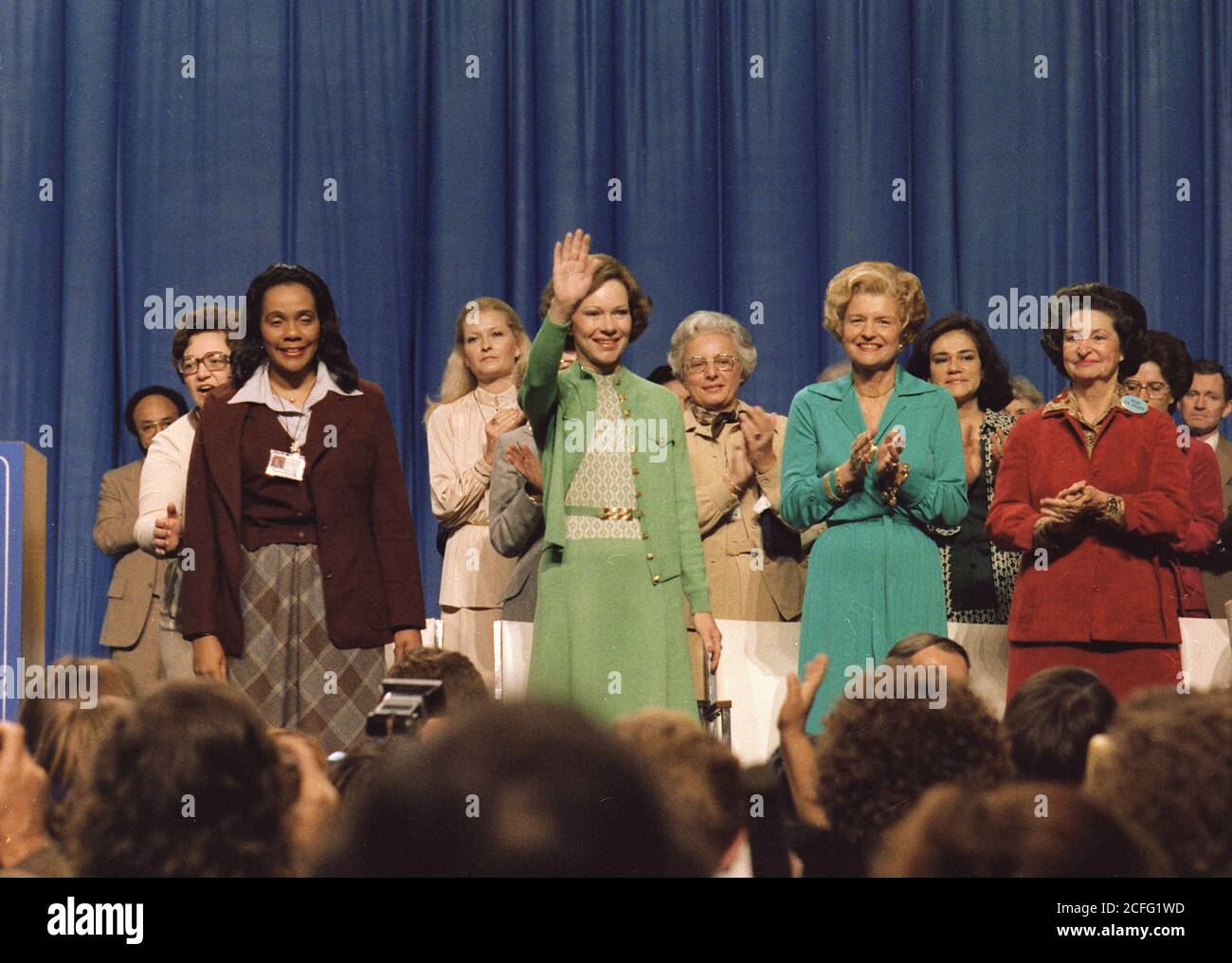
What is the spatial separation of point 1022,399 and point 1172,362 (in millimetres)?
444

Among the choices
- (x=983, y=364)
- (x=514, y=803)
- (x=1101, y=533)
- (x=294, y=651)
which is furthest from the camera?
(x=983, y=364)

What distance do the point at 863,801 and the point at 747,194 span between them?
3904mm

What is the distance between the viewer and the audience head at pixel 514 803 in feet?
4.00

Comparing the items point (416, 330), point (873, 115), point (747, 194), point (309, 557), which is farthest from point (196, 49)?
point (309, 557)

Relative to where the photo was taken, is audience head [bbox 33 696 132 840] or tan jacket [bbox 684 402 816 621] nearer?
audience head [bbox 33 696 132 840]

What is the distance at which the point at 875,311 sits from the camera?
13.7 feet

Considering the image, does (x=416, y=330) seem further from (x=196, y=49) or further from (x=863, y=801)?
(x=863, y=801)

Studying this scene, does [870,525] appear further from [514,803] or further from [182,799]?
[514,803]

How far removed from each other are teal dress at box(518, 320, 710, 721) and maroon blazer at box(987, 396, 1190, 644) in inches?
30.3

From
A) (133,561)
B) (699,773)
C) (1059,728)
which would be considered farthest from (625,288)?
(133,561)

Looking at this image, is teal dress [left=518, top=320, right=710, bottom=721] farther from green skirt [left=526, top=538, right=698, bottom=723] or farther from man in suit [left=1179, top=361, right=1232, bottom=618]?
man in suit [left=1179, top=361, right=1232, bottom=618]

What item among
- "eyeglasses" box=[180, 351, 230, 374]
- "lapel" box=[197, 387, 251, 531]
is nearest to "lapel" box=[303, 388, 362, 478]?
"lapel" box=[197, 387, 251, 531]

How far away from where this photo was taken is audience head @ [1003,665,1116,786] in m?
2.85
